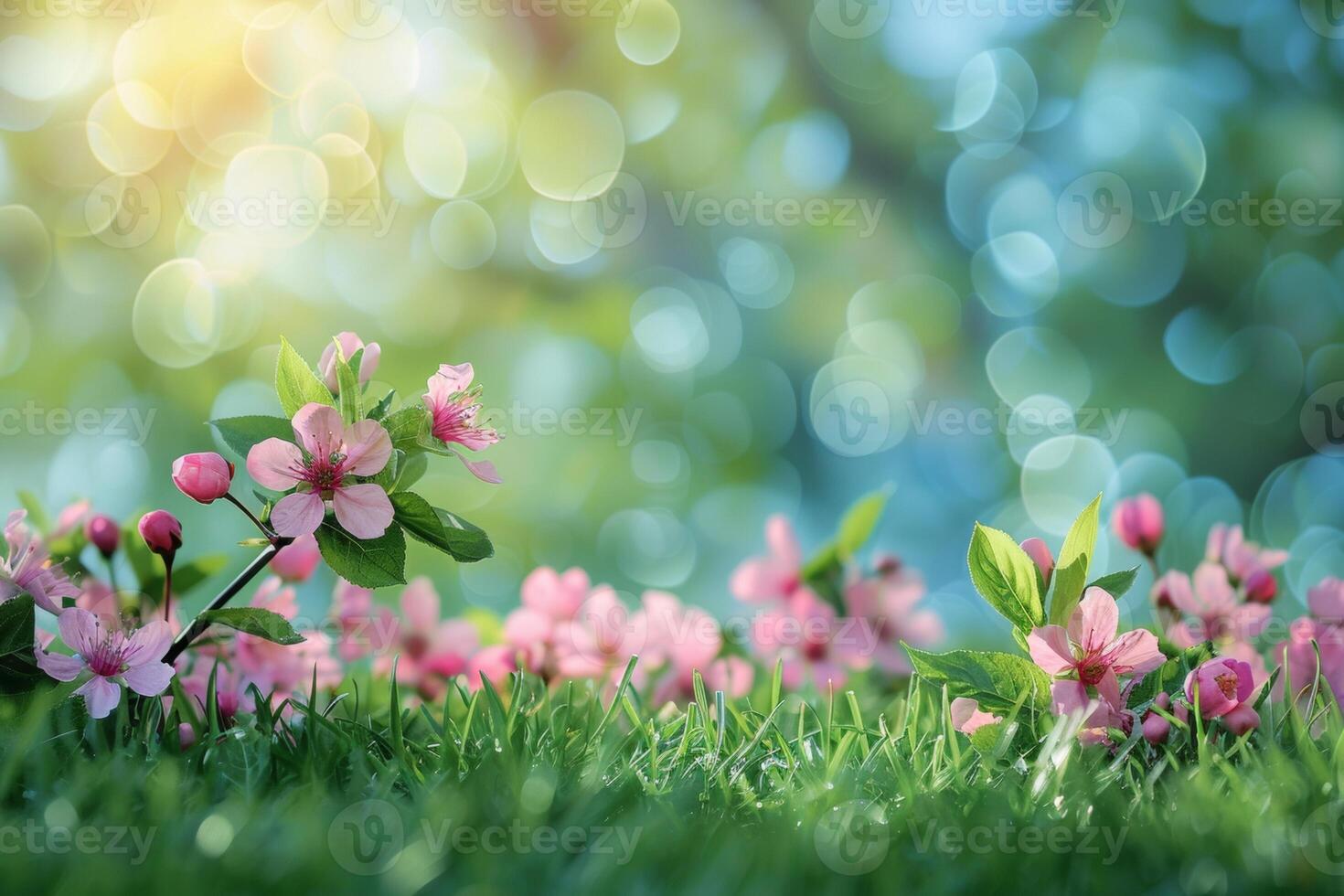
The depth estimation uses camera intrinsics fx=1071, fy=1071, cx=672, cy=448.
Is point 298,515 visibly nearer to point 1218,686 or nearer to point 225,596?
point 225,596

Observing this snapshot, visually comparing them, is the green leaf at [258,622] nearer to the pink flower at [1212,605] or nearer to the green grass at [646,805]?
the green grass at [646,805]

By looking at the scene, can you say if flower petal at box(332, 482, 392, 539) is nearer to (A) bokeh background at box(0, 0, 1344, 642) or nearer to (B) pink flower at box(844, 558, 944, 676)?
(B) pink flower at box(844, 558, 944, 676)

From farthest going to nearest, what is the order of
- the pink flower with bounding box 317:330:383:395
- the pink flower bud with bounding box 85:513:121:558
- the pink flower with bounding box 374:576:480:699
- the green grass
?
the pink flower with bounding box 374:576:480:699 < the pink flower bud with bounding box 85:513:121:558 < the pink flower with bounding box 317:330:383:395 < the green grass

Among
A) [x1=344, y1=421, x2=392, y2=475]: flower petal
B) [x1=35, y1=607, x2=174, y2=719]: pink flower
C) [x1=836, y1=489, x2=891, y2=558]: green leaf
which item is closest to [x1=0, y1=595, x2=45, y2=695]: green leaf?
[x1=35, y1=607, x2=174, y2=719]: pink flower

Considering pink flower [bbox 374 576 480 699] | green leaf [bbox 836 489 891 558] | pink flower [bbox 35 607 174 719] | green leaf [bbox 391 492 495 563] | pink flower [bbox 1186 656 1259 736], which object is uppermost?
green leaf [bbox 391 492 495 563]

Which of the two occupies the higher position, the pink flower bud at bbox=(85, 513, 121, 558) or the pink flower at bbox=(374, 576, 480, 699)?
the pink flower bud at bbox=(85, 513, 121, 558)

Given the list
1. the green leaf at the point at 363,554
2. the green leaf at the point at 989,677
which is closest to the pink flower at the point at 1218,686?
the green leaf at the point at 989,677
